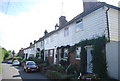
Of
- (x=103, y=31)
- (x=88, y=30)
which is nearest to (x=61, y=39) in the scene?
(x=88, y=30)

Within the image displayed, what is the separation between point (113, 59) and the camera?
9.12 metres

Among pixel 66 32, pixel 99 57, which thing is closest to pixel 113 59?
pixel 99 57

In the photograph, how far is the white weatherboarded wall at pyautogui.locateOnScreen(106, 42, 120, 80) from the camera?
890 centimetres

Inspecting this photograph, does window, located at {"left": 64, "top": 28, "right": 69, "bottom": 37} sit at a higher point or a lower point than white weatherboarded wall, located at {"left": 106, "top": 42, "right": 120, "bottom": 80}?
higher

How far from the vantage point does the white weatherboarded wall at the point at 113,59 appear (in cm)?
890

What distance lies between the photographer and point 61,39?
19.1 meters

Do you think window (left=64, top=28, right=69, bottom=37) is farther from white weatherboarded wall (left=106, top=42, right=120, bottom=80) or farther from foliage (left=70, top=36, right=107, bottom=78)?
white weatherboarded wall (left=106, top=42, right=120, bottom=80)

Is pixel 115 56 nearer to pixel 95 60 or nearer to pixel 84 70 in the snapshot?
pixel 95 60

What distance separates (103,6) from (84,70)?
6147 millimetres

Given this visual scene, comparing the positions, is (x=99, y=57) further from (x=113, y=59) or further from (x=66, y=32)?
(x=66, y=32)

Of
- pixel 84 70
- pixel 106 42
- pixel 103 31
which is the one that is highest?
pixel 103 31

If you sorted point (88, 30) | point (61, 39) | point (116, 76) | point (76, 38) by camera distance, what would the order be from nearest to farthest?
point (116, 76) < point (88, 30) < point (76, 38) < point (61, 39)

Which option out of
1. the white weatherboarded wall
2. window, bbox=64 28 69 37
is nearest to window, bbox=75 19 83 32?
window, bbox=64 28 69 37

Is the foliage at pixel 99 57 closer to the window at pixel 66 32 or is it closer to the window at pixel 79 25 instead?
the window at pixel 79 25
